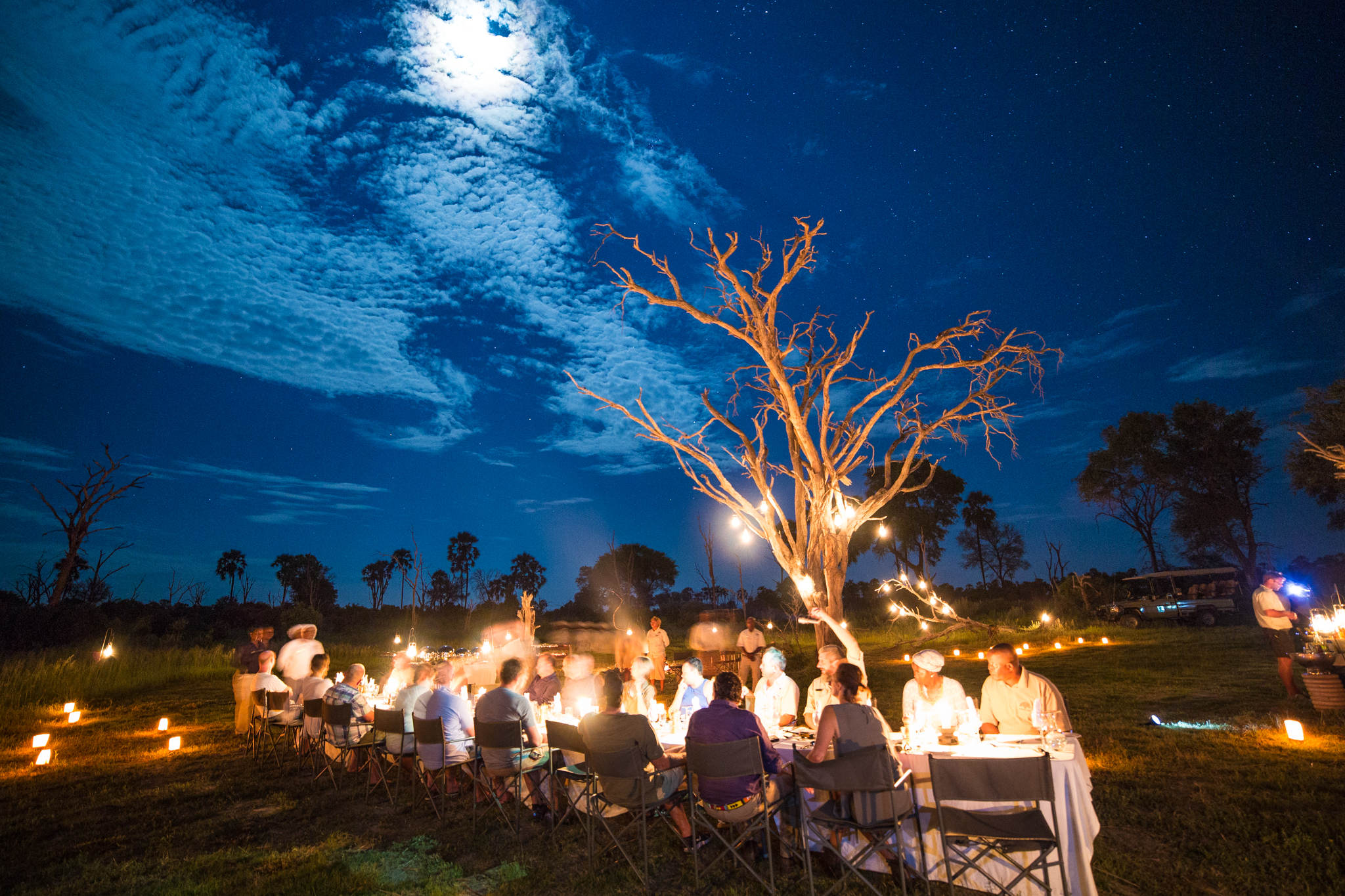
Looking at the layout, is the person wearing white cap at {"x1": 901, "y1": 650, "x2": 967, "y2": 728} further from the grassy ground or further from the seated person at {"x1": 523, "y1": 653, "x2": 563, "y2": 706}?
the seated person at {"x1": 523, "y1": 653, "x2": 563, "y2": 706}

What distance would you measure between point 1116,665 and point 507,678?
1360cm

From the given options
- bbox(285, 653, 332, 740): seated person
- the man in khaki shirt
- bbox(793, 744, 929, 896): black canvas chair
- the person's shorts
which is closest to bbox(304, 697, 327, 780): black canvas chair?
bbox(285, 653, 332, 740): seated person

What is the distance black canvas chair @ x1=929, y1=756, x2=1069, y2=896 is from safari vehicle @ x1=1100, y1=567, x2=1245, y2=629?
875 inches

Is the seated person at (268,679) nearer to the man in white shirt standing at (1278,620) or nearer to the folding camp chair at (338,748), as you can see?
the folding camp chair at (338,748)

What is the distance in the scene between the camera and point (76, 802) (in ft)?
19.9

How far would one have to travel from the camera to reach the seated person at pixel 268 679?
8047 millimetres

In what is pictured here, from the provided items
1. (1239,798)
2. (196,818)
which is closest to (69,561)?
(196,818)

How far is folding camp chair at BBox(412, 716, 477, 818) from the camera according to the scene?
17.0ft

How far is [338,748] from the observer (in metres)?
6.67

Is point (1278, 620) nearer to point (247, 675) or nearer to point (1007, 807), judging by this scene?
point (1007, 807)

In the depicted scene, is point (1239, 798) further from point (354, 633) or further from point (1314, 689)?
point (354, 633)

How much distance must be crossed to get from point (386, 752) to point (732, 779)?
12.3ft

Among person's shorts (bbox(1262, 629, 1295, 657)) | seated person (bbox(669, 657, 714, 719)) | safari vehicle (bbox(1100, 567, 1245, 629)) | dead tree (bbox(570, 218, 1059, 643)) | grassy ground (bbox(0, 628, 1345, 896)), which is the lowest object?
safari vehicle (bbox(1100, 567, 1245, 629))

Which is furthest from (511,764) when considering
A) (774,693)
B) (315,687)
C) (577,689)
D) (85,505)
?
(85,505)
